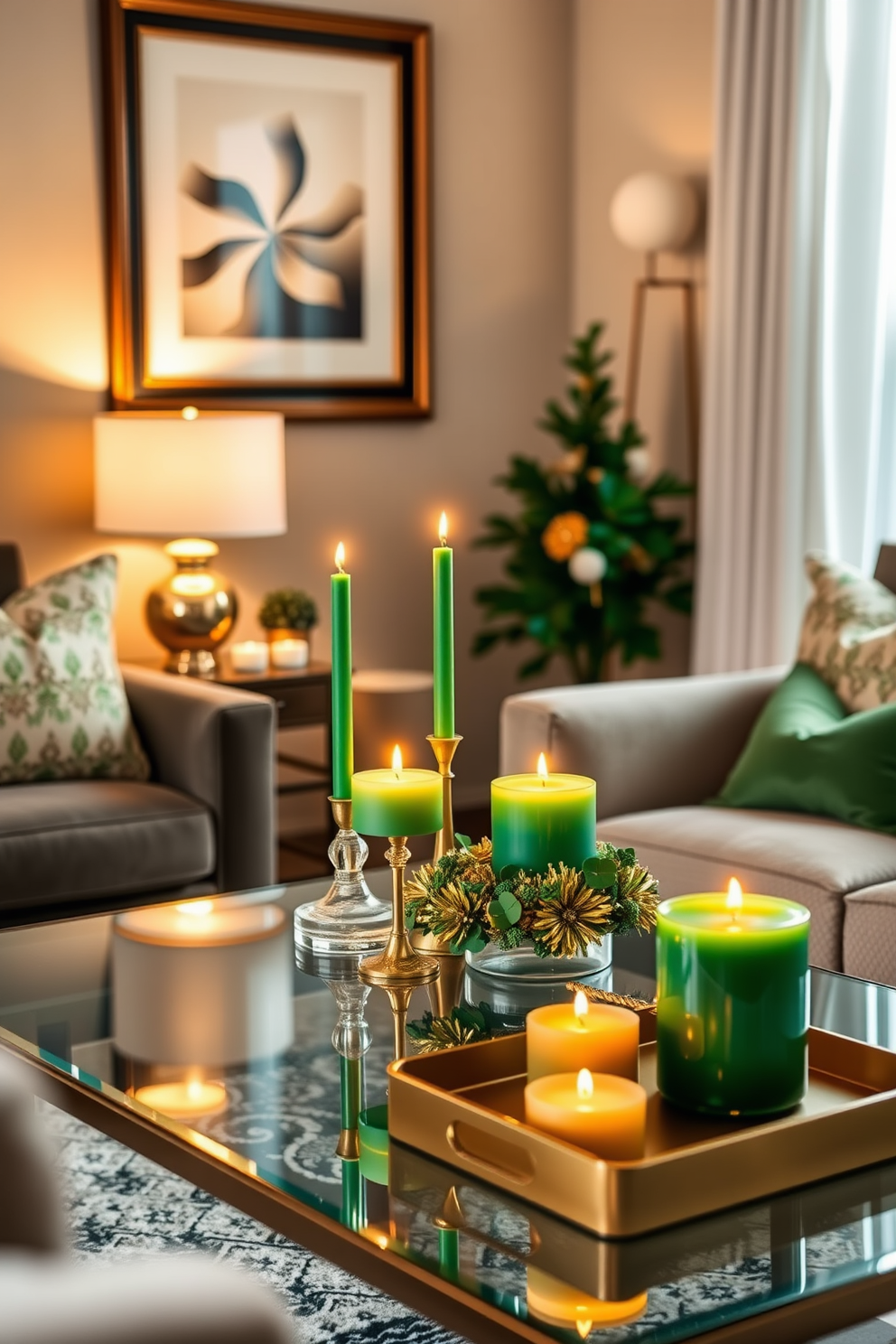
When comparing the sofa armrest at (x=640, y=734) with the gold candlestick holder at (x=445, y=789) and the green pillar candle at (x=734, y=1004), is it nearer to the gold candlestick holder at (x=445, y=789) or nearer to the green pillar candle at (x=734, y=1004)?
the gold candlestick holder at (x=445, y=789)

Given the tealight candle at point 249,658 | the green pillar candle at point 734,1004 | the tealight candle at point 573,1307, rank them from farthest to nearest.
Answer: the tealight candle at point 249,658
the green pillar candle at point 734,1004
the tealight candle at point 573,1307

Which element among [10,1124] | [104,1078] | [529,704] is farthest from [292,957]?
[10,1124]

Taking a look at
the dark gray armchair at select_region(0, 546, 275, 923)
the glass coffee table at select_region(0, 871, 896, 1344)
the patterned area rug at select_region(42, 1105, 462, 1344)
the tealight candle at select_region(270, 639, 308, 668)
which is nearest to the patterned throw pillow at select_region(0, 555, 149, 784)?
the dark gray armchair at select_region(0, 546, 275, 923)

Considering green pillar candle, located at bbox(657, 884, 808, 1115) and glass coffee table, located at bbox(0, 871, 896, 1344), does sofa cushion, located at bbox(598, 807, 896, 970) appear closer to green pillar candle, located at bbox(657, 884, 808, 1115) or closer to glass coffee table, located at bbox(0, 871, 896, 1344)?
glass coffee table, located at bbox(0, 871, 896, 1344)

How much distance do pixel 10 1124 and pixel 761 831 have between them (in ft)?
7.14

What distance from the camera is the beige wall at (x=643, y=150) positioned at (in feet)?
14.7

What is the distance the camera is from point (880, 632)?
9.88 feet

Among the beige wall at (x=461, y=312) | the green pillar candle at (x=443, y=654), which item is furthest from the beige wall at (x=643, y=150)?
the green pillar candle at (x=443, y=654)

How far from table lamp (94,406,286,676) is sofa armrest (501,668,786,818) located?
3.52 feet

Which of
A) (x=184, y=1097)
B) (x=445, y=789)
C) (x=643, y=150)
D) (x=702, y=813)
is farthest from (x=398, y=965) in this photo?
(x=643, y=150)

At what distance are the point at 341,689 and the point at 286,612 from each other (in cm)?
235

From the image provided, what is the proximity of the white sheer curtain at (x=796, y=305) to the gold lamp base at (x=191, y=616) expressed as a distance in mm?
1256

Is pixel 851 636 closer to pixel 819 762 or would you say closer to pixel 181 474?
pixel 819 762

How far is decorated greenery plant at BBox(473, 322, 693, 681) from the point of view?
4.28 metres
